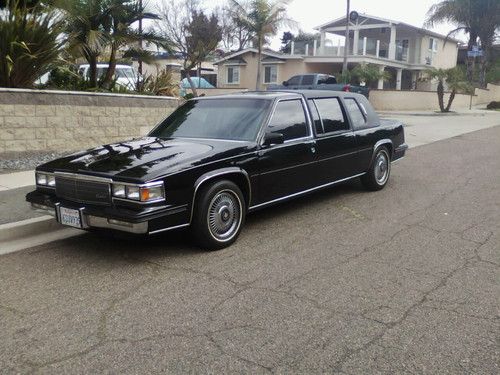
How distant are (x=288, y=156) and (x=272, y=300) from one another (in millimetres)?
2399

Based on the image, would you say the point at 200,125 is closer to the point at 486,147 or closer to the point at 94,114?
the point at 94,114

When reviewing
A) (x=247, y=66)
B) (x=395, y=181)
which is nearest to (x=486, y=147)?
(x=395, y=181)

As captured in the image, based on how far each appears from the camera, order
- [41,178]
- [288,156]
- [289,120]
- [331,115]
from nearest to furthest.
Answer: [41,178]
[288,156]
[289,120]
[331,115]

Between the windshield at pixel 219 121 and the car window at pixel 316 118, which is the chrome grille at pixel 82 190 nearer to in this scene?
the windshield at pixel 219 121

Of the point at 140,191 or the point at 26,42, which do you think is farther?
the point at 26,42

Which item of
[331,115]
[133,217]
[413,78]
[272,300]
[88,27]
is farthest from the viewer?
[413,78]

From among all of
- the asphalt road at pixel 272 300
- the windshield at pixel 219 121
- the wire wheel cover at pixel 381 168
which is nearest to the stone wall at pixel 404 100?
the wire wheel cover at pixel 381 168

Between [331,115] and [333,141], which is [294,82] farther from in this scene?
[333,141]

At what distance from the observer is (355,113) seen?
301 inches

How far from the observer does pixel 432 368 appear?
3.08 meters

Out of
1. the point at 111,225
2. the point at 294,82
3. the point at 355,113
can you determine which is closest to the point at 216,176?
the point at 111,225

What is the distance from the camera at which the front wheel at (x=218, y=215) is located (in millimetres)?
5008

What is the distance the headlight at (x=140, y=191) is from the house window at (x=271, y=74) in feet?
119

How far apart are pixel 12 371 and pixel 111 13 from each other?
9965mm
